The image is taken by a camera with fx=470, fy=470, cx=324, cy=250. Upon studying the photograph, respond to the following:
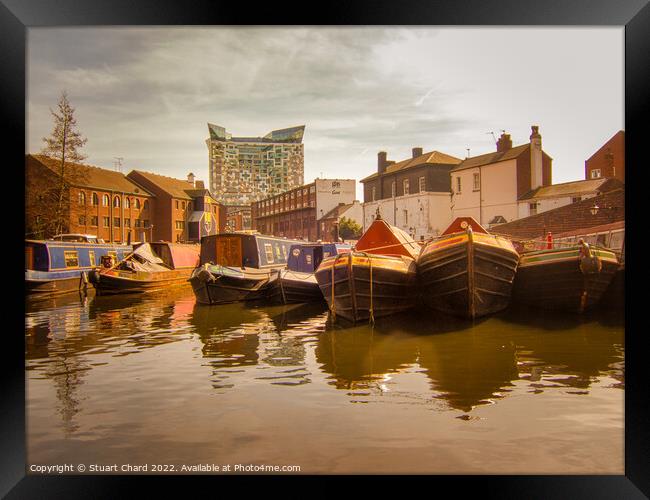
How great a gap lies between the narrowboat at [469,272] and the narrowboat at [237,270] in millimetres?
5345

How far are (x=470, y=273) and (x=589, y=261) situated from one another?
8.30 feet

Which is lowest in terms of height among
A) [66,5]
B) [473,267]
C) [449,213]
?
[473,267]

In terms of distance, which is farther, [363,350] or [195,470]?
[363,350]

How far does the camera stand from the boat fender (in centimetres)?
952

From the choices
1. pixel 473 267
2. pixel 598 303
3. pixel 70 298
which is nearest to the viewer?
pixel 473 267

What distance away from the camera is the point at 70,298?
51.4 feet

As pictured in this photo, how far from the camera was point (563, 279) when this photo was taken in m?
10.1

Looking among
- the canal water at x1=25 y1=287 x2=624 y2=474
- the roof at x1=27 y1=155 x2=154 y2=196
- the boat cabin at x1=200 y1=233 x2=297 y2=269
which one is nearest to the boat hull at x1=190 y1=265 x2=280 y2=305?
the boat cabin at x1=200 y1=233 x2=297 y2=269

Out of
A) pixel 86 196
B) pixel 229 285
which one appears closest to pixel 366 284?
pixel 229 285

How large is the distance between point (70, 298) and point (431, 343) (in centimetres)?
1283

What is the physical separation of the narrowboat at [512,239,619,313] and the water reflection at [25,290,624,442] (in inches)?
14.8

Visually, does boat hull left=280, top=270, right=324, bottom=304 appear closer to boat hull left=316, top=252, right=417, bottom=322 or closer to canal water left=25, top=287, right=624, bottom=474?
boat hull left=316, top=252, right=417, bottom=322

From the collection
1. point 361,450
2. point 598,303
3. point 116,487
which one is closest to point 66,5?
point 116,487

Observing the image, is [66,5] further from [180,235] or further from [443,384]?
[180,235]
